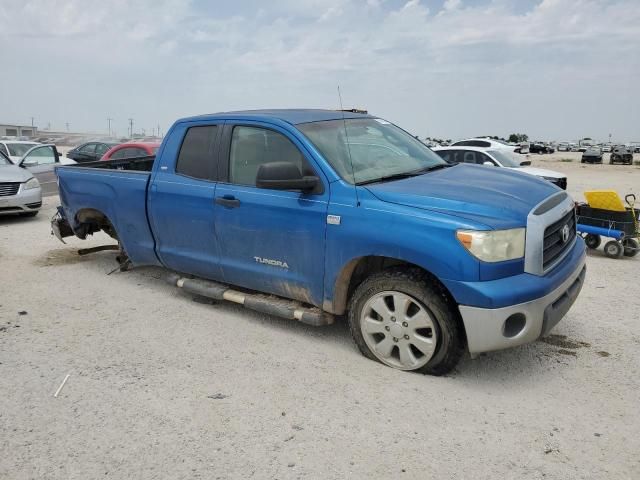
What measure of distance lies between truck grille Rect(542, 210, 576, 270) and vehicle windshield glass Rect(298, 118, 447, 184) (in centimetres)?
118

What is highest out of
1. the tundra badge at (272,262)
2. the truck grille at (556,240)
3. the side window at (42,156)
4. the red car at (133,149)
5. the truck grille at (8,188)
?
the red car at (133,149)

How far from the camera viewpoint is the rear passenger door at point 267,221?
161 inches

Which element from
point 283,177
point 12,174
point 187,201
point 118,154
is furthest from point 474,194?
point 118,154

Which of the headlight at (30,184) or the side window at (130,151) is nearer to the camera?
the headlight at (30,184)

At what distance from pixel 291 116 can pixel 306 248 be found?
1.20 metres

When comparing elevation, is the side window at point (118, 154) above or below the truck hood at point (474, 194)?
above

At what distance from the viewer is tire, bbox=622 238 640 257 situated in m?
7.71

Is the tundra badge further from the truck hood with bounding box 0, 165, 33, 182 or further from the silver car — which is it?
the truck hood with bounding box 0, 165, 33, 182

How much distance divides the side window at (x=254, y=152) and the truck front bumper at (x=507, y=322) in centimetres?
173

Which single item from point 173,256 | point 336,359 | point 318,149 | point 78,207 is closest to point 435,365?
point 336,359

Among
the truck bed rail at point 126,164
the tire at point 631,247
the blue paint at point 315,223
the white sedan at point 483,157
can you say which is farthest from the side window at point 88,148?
the tire at point 631,247

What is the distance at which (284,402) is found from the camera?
350 cm

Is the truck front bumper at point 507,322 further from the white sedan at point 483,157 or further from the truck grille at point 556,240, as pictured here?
the white sedan at point 483,157

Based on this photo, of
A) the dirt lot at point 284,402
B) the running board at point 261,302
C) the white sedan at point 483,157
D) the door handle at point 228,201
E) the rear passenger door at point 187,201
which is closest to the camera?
the dirt lot at point 284,402
